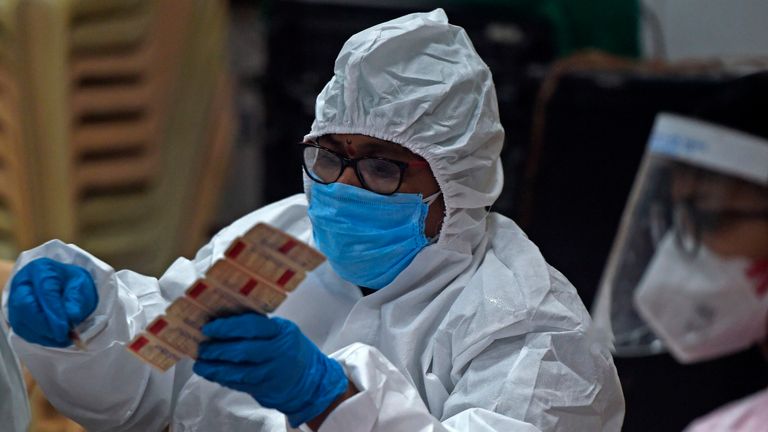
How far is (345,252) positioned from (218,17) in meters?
1.91

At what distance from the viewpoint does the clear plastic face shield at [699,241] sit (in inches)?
45.3

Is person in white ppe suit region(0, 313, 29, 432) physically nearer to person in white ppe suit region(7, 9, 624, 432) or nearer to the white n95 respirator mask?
person in white ppe suit region(7, 9, 624, 432)

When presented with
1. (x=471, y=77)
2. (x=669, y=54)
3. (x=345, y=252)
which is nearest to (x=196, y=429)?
(x=345, y=252)

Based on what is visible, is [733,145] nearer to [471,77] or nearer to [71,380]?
[471,77]

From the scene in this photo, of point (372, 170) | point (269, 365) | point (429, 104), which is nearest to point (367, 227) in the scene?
point (372, 170)

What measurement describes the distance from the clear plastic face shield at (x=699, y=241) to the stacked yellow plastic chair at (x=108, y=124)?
78.3 inches

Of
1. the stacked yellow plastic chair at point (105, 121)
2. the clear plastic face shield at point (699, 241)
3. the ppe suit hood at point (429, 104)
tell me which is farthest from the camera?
the stacked yellow plastic chair at point (105, 121)

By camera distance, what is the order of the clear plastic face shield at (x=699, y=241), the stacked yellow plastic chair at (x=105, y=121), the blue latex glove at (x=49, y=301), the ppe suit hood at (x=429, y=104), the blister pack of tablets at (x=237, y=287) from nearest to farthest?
the clear plastic face shield at (x=699, y=241), the blister pack of tablets at (x=237, y=287), the blue latex glove at (x=49, y=301), the ppe suit hood at (x=429, y=104), the stacked yellow plastic chair at (x=105, y=121)

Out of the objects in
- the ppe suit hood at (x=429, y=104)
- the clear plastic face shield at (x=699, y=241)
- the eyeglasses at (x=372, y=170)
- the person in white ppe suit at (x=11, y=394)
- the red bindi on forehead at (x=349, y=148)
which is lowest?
the person in white ppe suit at (x=11, y=394)

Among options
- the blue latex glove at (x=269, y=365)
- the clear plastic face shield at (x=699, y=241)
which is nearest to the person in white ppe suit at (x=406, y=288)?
the blue latex glove at (x=269, y=365)

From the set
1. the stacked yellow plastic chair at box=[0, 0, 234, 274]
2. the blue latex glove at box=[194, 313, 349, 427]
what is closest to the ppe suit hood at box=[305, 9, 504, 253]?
the blue latex glove at box=[194, 313, 349, 427]

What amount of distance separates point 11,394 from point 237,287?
0.45 metres

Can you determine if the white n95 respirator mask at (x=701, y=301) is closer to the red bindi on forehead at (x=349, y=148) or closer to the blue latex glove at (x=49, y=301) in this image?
the red bindi on forehead at (x=349, y=148)

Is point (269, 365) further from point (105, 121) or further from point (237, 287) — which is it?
point (105, 121)
